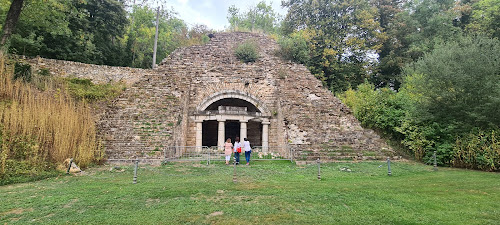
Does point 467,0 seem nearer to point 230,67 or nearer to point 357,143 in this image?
point 357,143

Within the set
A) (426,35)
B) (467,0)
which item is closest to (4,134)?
(426,35)

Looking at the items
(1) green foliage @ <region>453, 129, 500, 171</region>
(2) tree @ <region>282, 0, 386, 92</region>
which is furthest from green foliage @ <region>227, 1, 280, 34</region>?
(1) green foliage @ <region>453, 129, 500, 171</region>

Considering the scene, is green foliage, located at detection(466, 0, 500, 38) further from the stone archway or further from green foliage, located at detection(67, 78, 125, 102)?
green foliage, located at detection(67, 78, 125, 102)

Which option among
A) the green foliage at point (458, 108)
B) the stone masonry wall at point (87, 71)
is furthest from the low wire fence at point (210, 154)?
the stone masonry wall at point (87, 71)

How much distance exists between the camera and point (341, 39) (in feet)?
73.9

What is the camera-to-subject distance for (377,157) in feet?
35.8

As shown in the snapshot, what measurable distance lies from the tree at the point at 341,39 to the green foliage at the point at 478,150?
12.0 metres

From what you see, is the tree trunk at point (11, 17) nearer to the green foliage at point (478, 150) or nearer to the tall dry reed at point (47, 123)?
the tall dry reed at point (47, 123)

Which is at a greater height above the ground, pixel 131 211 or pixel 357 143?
pixel 357 143

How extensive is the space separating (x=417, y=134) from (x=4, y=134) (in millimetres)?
15942

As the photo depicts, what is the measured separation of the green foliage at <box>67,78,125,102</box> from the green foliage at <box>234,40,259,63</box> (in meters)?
8.57

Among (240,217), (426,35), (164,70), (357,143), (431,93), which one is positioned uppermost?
(426,35)

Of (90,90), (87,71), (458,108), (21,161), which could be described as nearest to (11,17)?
(87,71)

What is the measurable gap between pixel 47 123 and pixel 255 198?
8091mm
